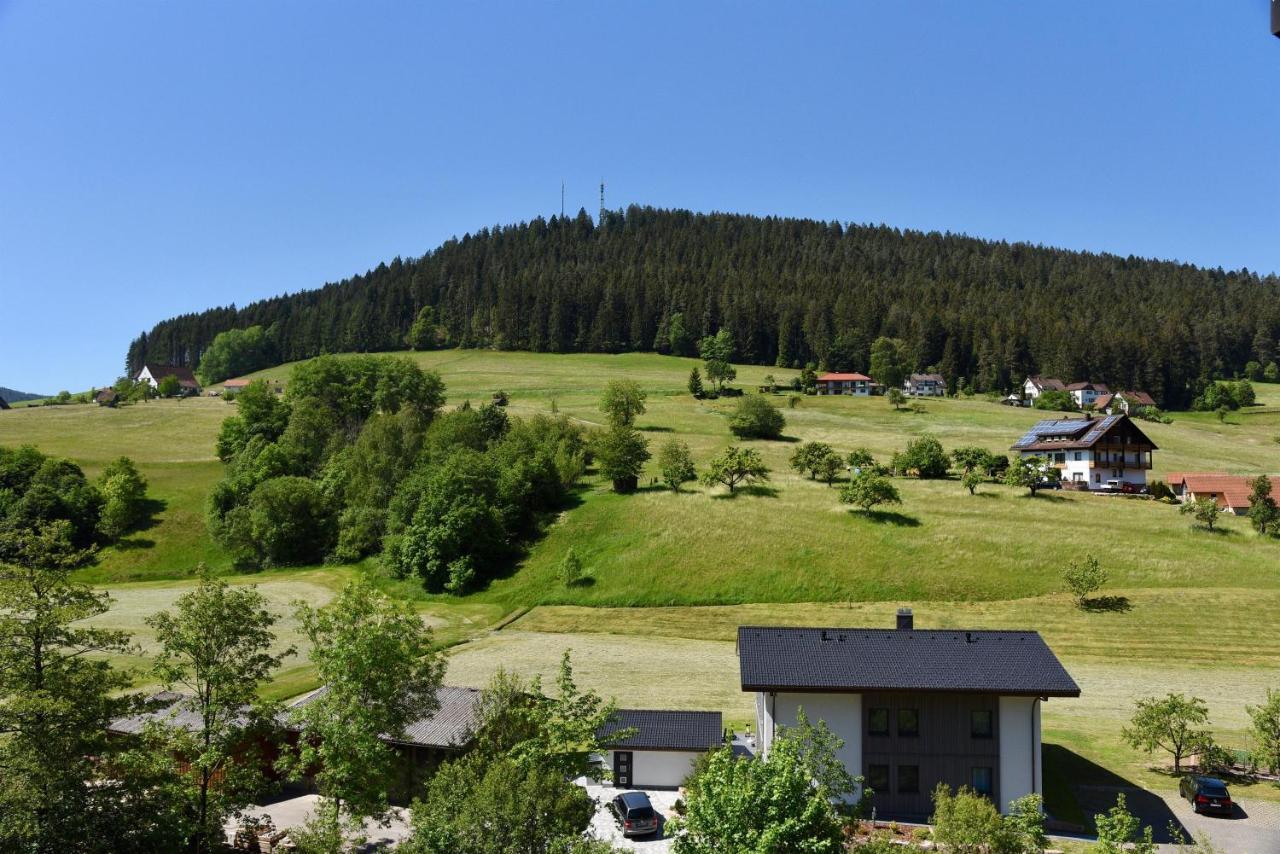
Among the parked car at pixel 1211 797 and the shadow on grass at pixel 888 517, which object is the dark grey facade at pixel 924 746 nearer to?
the parked car at pixel 1211 797

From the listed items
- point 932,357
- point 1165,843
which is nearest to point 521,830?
point 1165,843

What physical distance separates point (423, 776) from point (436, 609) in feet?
125

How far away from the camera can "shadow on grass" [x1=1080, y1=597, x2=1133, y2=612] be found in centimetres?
5797

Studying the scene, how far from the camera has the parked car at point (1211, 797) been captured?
30.8 metres

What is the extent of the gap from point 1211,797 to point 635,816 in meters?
20.4

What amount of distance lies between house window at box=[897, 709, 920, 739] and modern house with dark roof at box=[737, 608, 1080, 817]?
0.04 meters

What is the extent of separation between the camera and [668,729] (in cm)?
3600

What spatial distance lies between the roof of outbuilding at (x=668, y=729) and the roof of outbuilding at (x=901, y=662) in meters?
3.70

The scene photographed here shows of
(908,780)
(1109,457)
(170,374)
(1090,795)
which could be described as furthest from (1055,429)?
Result: (170,374)

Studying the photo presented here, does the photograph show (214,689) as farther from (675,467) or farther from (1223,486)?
(1223,486)

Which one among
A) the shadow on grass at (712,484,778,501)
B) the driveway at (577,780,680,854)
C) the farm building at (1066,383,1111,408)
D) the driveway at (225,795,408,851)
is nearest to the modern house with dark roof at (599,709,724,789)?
the driveway at (577,780,680,854)

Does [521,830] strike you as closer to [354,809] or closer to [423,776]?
[354,809]

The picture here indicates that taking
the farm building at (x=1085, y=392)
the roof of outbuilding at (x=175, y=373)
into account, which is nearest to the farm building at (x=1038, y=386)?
the farm building at (x=1085, y=392)

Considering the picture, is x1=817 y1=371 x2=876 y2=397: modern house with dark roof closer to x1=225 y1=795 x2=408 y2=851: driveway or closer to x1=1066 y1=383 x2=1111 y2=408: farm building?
x1=1066 y1=383 x2=1111 y2=408: farm building
